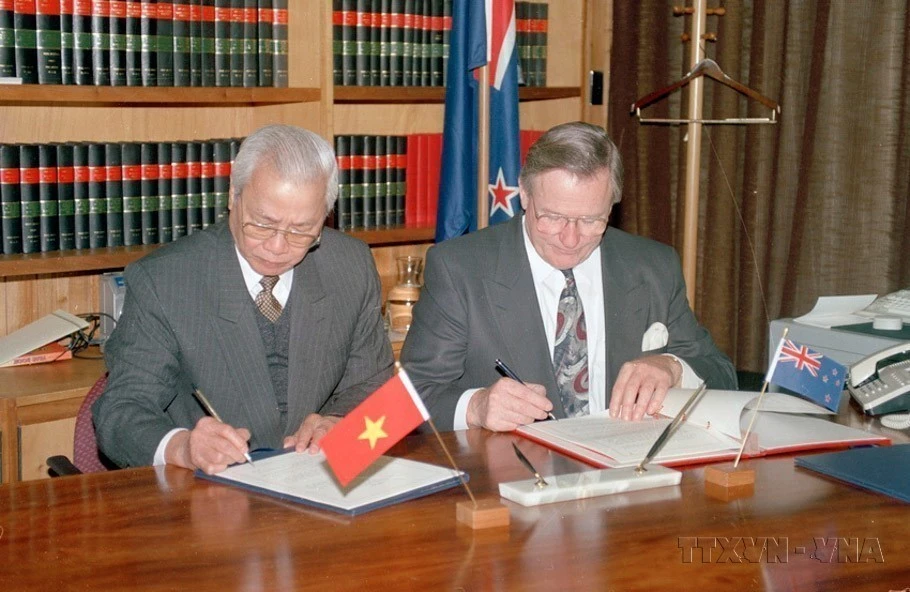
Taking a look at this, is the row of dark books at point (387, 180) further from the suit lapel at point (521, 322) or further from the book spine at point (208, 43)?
the suit lapel at point (521, 322)

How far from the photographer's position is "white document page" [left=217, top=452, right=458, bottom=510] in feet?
5.90

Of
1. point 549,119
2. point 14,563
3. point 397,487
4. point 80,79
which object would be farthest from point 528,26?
point 14,563

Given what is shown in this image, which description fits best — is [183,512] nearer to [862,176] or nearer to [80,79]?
[80,79]

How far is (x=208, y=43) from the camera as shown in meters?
3.60

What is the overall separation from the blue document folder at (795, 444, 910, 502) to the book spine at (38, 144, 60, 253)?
2364 millimetres

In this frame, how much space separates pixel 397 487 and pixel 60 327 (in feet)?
6.37

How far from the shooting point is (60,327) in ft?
11.2

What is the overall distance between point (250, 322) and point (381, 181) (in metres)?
1.89

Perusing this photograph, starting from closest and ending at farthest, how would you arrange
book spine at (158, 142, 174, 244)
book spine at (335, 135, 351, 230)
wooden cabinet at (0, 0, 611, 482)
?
Result: wooden cabinet at (0, 0, 611, 482) → book spine at (158, 142, 174, 244) → book spine at (335, 135, 351, 230)

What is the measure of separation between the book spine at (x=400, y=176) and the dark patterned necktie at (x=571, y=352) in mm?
Answer: 1689

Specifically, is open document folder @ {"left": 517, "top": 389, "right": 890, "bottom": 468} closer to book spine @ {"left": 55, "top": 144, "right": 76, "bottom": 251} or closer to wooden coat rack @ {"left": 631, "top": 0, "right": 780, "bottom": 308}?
wooden coat rack @ {"left": 631, "top": 0, "right": 780, "bottom": 308}

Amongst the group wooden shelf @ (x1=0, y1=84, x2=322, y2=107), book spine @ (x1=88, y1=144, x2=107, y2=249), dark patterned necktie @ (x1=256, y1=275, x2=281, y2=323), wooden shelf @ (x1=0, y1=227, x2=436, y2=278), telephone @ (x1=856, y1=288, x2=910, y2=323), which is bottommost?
telephone @ (x1=856, y1=288, x2=910, y2=323)

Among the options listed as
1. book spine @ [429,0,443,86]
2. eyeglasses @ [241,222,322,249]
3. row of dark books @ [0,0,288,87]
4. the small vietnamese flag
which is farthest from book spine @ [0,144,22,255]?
the small vietnamese flag

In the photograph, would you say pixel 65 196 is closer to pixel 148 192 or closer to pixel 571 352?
pixel 148 192
